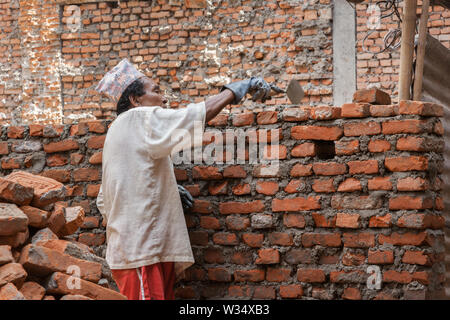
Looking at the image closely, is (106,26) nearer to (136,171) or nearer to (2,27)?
(2,27)

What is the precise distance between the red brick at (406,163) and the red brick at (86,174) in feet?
5.58

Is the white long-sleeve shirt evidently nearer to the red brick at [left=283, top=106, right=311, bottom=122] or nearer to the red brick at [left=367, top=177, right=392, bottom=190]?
the red brick at [left=283, top=106, right=311, bottom=122]

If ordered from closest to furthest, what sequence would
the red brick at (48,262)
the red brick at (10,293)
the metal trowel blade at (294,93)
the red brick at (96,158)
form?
the red brick at (10,293), the red brick at (48,262), the red brick at (96,158), the metal trowel blade at (294,93)

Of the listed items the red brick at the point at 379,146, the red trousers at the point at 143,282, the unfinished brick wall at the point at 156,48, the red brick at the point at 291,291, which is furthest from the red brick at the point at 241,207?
the unfinished brick wall at the point at 156,48

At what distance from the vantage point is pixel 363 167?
2.94 metres

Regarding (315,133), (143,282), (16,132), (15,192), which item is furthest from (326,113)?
(16,132)

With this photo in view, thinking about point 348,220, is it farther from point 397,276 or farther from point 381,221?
point 397,276

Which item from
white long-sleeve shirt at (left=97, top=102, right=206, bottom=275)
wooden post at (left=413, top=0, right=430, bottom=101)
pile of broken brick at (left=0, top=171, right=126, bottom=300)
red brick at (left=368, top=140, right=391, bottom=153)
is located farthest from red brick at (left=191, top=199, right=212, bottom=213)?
wooden post at (left=413, top=0, right=430, bottom=101)

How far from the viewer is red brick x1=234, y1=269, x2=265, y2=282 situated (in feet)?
10.2

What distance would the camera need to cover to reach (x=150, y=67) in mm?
6688

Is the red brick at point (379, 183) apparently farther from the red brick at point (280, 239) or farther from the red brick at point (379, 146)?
the red brick at point (280, 239)

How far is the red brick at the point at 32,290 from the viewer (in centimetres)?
239

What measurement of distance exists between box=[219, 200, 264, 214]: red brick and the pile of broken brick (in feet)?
2.35

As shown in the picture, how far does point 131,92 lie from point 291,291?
1.39 m
